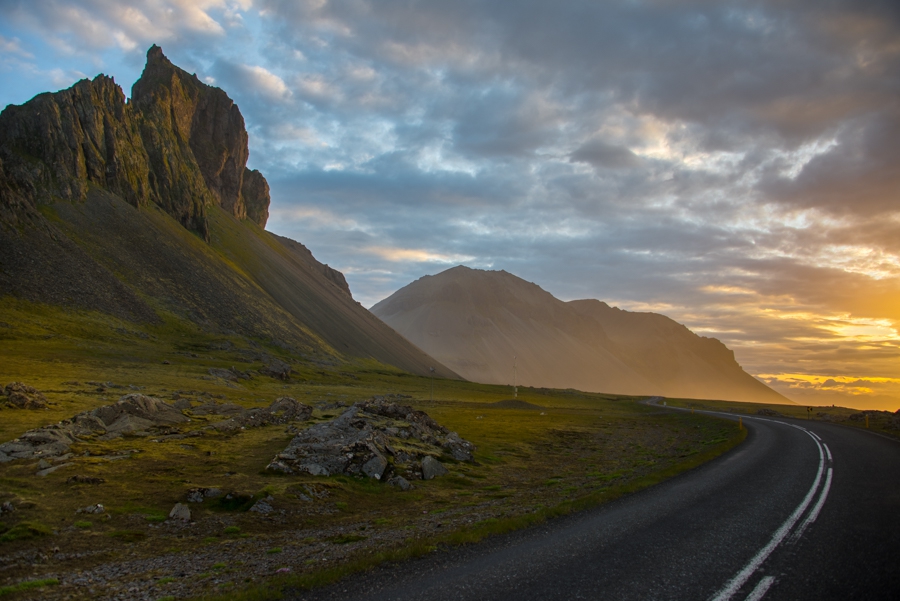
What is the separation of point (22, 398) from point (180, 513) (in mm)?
31999

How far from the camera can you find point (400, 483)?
29.2 meters

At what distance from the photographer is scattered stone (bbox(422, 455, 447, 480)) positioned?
104 feet

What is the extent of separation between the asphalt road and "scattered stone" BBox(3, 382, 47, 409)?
44.2m

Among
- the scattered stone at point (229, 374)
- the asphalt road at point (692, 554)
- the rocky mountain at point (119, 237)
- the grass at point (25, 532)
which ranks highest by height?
the rocky mountain at point (119, 237)

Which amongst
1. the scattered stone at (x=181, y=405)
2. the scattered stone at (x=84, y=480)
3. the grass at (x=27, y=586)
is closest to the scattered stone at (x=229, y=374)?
the scattered stone at (x=181, y=405)

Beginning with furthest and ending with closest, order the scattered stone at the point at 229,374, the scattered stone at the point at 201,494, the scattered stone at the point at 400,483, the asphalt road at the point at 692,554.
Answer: the scattered stone at the point at 229,374 → the scattered stone at the point at 400,483 → the scattered stone at the point at 201,494 → the asphalt road at the point at 692,554

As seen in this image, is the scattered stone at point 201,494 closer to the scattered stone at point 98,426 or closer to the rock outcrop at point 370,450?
the rock outcrop at point 370,450

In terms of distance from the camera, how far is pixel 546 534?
16.0m

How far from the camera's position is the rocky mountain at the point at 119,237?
116625 mm

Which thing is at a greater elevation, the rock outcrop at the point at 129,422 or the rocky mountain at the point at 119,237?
the rocky mountain at the point at 119,237

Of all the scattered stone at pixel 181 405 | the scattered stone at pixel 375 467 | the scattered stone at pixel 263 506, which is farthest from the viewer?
the scattered stone at pixel 181 405

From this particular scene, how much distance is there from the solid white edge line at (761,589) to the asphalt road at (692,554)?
0.03 m

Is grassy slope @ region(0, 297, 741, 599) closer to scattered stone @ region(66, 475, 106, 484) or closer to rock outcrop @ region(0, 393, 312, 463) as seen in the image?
scattered stone @ region(66, 475, 106, 484)

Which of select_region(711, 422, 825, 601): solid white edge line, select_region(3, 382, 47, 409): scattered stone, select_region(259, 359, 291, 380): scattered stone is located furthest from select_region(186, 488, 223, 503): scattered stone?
select_region(259, 359, 291, 380): scattered stone
